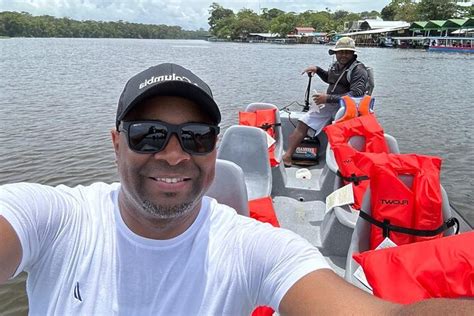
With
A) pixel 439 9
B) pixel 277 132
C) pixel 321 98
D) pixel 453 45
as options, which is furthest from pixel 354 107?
pixel 439 9

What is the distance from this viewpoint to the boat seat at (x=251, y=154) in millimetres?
4094

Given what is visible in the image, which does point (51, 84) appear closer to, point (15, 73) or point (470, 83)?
point (15, 73)

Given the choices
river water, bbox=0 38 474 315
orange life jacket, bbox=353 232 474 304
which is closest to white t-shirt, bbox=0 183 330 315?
orange life jacket, bbox=353 232 474 304

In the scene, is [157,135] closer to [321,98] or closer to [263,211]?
[263,211]

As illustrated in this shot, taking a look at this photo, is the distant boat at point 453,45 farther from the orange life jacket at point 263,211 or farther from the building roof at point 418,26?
the orange life jacket at point 263,211

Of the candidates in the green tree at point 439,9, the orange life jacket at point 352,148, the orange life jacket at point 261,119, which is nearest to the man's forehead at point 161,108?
the orange life jacket at point 352,148

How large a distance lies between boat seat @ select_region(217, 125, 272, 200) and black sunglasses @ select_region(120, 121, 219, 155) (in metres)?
2.63

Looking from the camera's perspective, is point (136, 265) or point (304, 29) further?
point (304, 29)

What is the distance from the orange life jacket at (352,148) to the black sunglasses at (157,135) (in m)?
2.34

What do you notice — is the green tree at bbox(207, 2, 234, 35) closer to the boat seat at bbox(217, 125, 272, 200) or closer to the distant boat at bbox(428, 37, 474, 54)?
the distant boat at bbox(428, 37, 474, 54)

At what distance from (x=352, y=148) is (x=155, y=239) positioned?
2.90 meters

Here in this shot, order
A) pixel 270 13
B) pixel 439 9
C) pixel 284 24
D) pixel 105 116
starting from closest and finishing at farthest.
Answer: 1. pixel 105 116
2. pixel 439 9
3. pixel 284 24
4. pixel 270 13

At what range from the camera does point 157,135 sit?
1.44 meters

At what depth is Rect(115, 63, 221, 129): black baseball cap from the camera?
140cm
